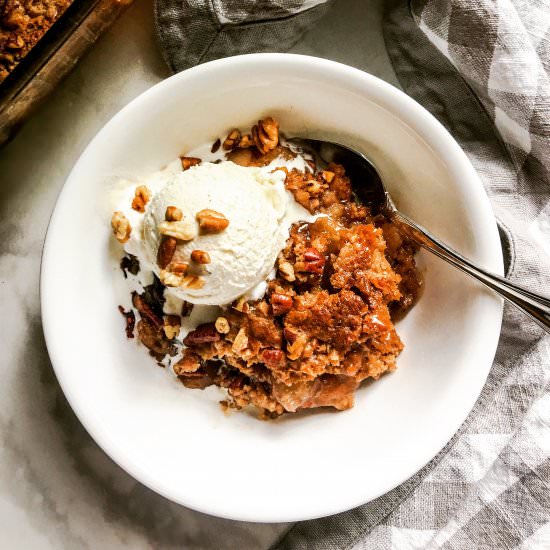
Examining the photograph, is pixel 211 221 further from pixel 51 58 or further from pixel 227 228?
pixel 51 58

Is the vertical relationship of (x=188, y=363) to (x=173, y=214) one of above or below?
below

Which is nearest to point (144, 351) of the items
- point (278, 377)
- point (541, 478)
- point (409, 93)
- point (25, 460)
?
point (278, 377)

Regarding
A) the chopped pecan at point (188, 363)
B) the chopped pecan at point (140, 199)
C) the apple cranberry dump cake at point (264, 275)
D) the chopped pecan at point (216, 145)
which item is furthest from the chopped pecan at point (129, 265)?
the chopped pecan at point (216, 145)

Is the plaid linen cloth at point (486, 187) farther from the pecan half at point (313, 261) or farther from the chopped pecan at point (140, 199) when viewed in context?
the pecan half at point (313, 261)

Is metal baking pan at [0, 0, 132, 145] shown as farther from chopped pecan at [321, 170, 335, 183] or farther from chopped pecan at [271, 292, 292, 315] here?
chopped pecan at [271, 292, 292, 315]

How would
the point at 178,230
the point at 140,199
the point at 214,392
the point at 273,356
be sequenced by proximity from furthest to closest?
the point at 214,392
the point at 140,199
the point at 273,356
the point at 178,230

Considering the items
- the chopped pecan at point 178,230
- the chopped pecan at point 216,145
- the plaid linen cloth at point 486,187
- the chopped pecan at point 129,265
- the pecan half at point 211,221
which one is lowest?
the plaid linen cloth at point 486,187

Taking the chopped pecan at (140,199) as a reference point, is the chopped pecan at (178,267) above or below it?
below

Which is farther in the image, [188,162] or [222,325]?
[188,162]

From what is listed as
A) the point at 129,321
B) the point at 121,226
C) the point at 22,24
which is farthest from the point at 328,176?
the point at 22,24
